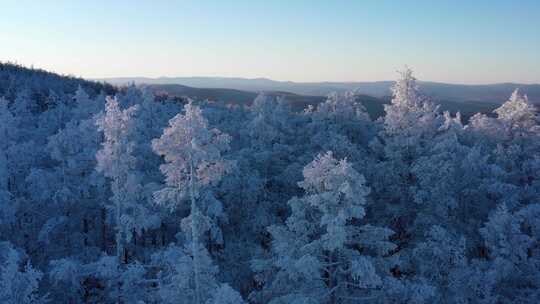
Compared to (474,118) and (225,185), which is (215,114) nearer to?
(225,185)

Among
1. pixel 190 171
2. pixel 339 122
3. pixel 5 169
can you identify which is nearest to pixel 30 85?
pixel 5 169

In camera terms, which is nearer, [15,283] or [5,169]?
[15,283]

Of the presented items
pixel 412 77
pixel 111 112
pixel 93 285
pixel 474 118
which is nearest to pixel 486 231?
pixel 412 77

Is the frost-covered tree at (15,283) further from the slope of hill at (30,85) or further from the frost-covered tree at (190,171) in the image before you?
the slope of hill at (30,85)

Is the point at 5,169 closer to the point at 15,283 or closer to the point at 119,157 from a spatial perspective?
the point at 119,157

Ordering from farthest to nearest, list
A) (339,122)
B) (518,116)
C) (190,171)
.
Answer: (339,122) < (518,116) < (190,171)

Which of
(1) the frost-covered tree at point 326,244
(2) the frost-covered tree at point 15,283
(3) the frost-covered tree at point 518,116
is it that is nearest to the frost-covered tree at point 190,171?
(1) the frost-covered tree at point 326,244
